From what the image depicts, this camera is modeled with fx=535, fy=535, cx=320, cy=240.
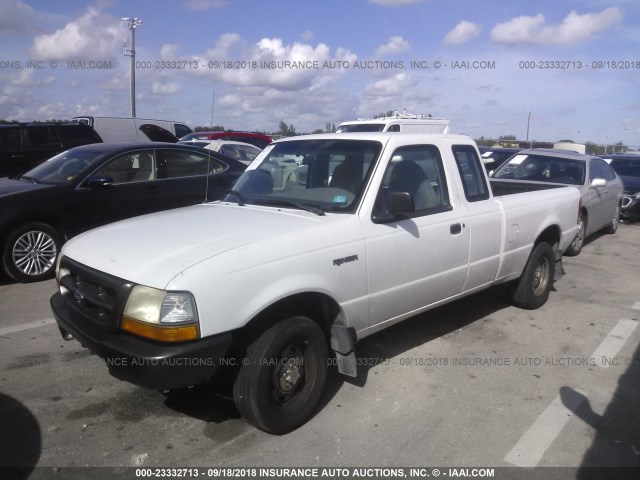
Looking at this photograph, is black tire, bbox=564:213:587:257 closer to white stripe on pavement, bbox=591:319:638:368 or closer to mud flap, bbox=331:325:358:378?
white stripe on pavement, bbox=591:319:638:368

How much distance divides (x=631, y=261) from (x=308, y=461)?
7559mm

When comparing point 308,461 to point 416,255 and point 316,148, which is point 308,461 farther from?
point 316,148

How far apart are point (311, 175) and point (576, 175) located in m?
6.36

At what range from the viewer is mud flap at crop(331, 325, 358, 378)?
3518 mm

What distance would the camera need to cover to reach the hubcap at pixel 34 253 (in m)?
6.45

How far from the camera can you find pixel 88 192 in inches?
275

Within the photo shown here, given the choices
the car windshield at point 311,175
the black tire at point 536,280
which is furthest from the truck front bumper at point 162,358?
the black tire at point 536,280

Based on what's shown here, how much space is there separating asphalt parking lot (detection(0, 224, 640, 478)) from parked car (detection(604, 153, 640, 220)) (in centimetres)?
817

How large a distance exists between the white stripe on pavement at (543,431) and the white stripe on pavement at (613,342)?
0.83 m

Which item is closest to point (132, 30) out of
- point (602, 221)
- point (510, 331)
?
point (602, 221)

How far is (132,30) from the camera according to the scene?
16.4m

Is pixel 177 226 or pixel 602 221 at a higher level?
pixel 177 226

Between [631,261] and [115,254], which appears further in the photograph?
[631,261]

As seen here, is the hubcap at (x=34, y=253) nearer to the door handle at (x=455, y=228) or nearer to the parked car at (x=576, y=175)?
the door handle at (x=455, y=228)
